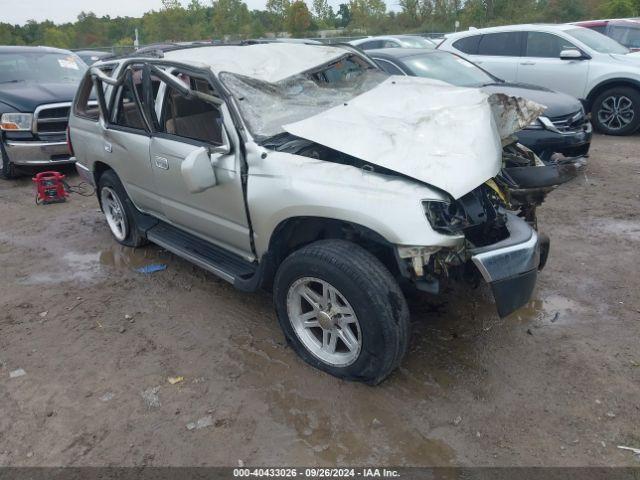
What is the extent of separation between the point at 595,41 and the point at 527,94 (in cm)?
357

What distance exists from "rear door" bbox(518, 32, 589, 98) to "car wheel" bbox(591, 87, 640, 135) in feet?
1.26

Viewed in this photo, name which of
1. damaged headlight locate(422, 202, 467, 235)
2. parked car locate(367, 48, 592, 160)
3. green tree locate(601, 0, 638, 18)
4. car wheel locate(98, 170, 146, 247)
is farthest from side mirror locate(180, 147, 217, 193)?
green tree locate(601, 0, 638, 18)

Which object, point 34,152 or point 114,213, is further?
point 34,152

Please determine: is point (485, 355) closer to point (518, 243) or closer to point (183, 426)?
point (518, 243)

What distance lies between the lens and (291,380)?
3297 millimetres

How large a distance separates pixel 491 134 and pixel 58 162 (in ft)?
22.2

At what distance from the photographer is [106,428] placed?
2990 mm

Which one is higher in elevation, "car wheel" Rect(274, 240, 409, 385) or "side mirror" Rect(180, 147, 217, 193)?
"side mirror" Rect(180, 147, 217, 193)

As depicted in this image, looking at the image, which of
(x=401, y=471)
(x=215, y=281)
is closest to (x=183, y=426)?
(x=401, y=471)

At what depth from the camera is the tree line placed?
41.1 m

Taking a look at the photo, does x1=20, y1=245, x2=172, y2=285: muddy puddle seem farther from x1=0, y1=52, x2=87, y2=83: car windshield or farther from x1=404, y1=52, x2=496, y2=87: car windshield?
x1=0, y1=52, x2=87, y2=83: car windshield

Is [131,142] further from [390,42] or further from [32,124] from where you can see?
[390,42]

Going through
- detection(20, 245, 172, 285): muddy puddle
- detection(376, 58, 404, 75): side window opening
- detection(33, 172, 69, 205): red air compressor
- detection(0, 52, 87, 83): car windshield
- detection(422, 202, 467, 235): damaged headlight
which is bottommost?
detection(20, 245, 172, 285): muddy puddle

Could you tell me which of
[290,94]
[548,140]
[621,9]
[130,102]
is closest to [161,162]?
[130,102]
